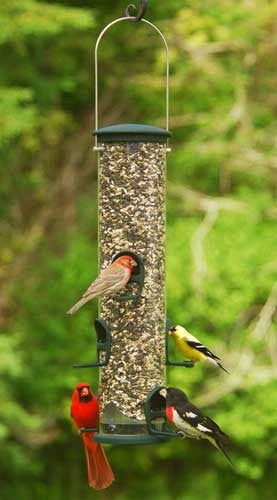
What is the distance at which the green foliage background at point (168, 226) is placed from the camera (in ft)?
50.0

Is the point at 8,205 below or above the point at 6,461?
above

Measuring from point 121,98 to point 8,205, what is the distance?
2.20 meters

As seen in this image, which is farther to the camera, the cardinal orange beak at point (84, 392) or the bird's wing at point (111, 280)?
the cardinal orange beak at point (84, 392)

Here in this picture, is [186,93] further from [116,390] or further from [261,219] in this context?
[116,390]

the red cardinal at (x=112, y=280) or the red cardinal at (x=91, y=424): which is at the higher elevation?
the red cardinal at (x=112, y=280)

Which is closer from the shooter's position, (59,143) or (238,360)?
(238,360)

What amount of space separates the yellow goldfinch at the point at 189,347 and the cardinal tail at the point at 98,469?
80 cm

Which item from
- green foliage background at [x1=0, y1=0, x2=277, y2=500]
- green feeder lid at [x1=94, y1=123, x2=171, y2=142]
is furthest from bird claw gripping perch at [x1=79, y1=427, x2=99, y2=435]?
green foliage background at [x1=0, y1=0, x2=277, y2=500]

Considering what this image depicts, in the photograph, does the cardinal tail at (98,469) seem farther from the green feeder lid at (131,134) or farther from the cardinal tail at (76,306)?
the green feeder lid at (131,134)

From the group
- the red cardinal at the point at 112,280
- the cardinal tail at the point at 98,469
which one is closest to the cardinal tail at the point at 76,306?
the red cardinal at the point at 112,280

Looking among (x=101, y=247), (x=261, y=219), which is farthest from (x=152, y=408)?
(x=261, y=219)

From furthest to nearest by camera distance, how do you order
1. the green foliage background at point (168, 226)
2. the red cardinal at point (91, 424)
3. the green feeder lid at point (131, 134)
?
the green foliage background at point (168, 226)
the green feeder lid at point (131, 134)
the red cardinal at point (91, 424)

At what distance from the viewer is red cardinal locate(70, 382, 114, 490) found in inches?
285

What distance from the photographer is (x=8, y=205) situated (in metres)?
17.1
